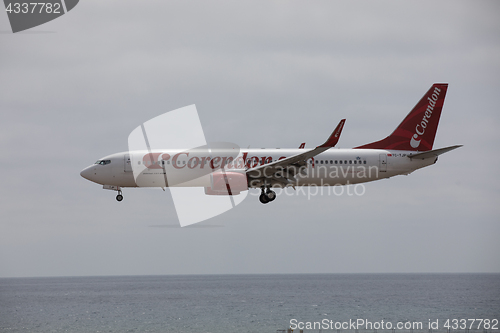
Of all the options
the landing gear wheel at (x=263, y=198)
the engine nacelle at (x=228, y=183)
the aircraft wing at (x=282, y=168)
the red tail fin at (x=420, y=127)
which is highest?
the red tail fin at (x=420, y=127)

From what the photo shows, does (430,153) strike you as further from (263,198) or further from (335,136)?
(263,198)

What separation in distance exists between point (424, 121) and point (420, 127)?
3.21ft

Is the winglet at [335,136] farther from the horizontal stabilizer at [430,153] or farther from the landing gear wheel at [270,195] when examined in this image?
the horizontal stabilizer at [430,153]

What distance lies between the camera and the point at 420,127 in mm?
57812

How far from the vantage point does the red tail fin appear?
5603cm

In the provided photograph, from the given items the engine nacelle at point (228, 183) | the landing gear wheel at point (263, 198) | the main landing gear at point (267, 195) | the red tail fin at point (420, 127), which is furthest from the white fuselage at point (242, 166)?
the red tail fin at point (420, 127)

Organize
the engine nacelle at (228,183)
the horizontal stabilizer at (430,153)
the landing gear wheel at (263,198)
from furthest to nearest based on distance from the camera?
the landing gear wheel at (263,198)
the horizontal stabilizer at (430,153)
the engine nacelle at (228,183)

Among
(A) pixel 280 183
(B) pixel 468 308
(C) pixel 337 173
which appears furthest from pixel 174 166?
(B) pixel 468 308

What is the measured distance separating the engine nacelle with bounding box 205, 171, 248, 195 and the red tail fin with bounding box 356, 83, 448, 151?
13994mm

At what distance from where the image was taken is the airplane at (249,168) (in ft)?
160

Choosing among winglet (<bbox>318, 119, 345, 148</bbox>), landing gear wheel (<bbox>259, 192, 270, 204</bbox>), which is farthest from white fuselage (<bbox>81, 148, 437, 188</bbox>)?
winglet (<bbox>318, 119, 345, 148</bbox>)

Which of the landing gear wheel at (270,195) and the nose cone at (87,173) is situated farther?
the nose cone at (87,173)

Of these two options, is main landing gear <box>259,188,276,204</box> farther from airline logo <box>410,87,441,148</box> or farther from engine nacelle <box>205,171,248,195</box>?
airline logo <box>410,87,441,148</box>

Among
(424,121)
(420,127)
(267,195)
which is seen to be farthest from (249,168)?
(424,121)
